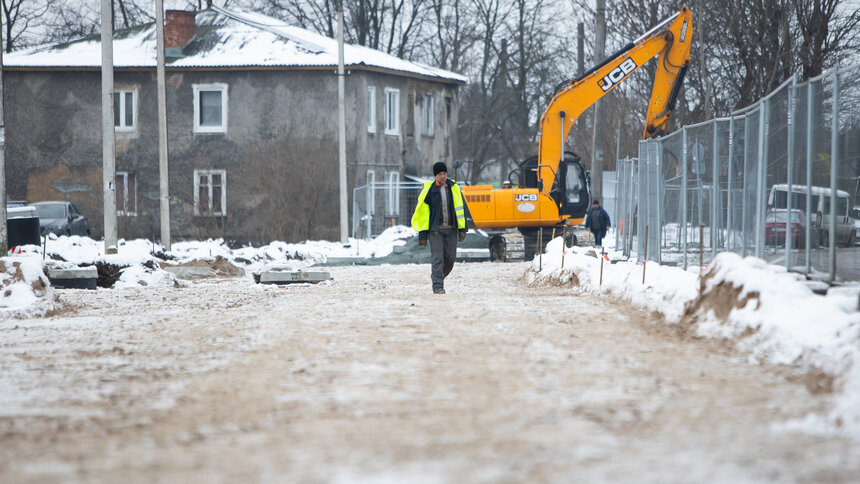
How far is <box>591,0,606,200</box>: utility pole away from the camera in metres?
28.9

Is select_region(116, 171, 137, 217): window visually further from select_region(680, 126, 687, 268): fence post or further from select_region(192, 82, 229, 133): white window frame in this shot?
select_region(680, 126, 687, 268): fence post

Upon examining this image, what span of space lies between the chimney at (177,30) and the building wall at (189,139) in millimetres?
1191

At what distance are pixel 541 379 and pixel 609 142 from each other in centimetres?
4185

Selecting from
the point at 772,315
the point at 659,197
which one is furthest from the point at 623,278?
the point at 772,315

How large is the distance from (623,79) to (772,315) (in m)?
16.8

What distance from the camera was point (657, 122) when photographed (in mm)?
23688

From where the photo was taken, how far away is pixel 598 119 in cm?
3081

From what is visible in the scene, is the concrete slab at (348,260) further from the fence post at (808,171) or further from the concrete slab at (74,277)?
the fence post at (808,171)

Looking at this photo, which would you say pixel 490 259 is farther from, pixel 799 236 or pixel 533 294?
pixel 799 236

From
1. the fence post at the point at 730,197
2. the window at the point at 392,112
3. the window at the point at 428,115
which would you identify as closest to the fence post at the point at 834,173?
the fence post at the point at 730,197

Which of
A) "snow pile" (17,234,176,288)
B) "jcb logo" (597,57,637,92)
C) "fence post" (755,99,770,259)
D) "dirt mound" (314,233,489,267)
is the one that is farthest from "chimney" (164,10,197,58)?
"fence post" (755,99,770,259)

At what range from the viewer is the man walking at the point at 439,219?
14453 millimetres

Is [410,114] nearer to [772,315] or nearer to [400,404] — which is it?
[772,315]

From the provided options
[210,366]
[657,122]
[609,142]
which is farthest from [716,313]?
[609,142]
